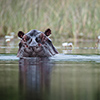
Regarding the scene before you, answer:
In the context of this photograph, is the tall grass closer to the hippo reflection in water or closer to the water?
the hippo reflection in water

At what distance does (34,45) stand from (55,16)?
8.92 meters

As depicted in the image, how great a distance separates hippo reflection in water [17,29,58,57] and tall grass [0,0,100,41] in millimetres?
7989

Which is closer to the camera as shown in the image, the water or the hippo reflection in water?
the water

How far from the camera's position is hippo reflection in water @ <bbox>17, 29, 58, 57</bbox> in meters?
6.67

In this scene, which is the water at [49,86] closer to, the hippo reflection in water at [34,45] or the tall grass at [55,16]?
the hippo reflection in water at [34,45]

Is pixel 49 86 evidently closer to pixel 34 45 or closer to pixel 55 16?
pixel 34 45

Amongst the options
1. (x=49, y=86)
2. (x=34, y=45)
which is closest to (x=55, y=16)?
(x=34, y=45)

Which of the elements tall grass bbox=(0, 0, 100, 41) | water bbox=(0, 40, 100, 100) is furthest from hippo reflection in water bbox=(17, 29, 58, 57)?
tall grass bbox=(0, 0, 100, 41)

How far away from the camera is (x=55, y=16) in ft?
50.3

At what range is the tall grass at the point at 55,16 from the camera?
596 inches

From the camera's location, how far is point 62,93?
10.8 ft

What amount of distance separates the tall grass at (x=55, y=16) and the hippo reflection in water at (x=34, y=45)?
7989 millimetres

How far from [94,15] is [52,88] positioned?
39.4 ft

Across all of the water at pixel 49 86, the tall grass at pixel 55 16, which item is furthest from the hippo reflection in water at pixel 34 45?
the tall grass at pixel 55 16
